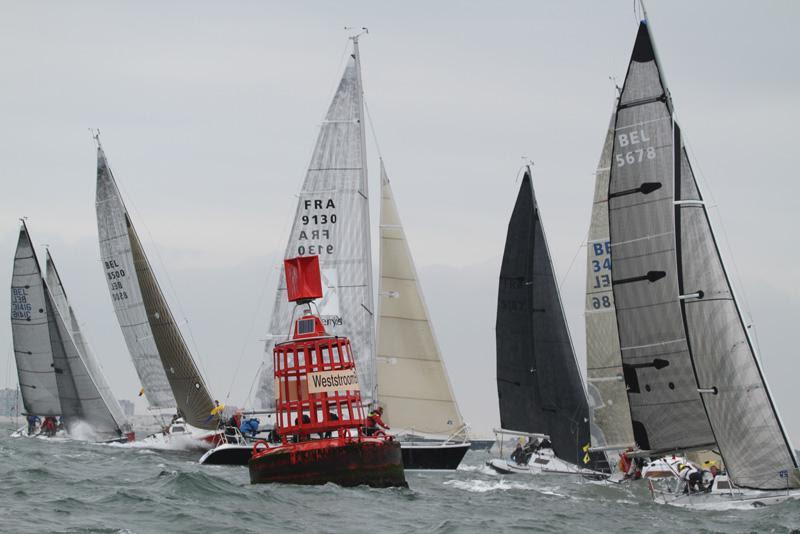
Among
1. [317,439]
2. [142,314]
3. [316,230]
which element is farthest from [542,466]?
[142,314]

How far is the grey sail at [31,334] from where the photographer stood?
5291cm

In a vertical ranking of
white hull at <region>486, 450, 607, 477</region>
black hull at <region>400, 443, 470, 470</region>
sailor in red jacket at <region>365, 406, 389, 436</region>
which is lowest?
white hull at <region>486, 450, 607, 477</region>

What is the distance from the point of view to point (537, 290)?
4072 centimetres

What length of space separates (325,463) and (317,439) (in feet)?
3.08

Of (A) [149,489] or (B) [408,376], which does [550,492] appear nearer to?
(B) [408,376]

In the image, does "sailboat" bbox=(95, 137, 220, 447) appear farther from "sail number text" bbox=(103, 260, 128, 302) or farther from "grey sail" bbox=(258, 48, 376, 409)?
"grey sail" bbox=(258, 48, 376, 409)

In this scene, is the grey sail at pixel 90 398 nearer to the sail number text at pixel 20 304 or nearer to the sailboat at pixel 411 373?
the sail number text at pixel 20 304

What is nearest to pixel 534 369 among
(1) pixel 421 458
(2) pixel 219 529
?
(1) pixel 421 458

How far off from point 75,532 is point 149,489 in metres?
6.42

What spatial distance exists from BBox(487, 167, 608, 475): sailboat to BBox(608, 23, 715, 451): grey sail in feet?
33.7

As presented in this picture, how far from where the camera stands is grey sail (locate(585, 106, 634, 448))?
3672 centimetres

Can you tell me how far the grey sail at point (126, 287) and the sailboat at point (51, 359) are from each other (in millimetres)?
3666

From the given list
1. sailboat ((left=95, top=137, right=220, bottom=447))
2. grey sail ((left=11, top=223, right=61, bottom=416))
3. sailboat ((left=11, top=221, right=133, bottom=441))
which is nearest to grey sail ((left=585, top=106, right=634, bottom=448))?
sailboat ((left=95, top=137, right=220, bottom=447))

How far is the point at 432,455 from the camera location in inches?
1454
